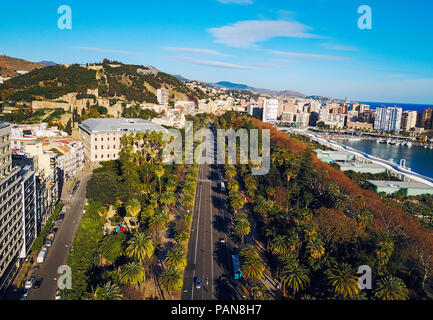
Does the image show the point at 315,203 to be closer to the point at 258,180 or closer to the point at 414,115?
the point at 258,180

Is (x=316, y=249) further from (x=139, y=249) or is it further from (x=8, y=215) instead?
(x=8, y=215)

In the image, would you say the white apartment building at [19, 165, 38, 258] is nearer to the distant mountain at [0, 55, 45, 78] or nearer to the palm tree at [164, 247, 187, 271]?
the palm tree at [164, 247, 187, 271]

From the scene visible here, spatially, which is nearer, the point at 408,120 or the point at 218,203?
the point at 218,203

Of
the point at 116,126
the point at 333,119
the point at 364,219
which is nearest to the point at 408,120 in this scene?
the point at 333,119

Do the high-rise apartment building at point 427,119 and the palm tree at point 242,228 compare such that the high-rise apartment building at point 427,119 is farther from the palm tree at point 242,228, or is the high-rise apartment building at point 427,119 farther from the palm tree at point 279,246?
the palm tree at point 279,246

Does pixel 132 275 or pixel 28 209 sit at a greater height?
pixel 28 209

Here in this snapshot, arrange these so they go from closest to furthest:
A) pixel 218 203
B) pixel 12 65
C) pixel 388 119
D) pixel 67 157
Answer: pixel 218 203 < pixel 67 157 < pixel 12 65 < pixel 388 119

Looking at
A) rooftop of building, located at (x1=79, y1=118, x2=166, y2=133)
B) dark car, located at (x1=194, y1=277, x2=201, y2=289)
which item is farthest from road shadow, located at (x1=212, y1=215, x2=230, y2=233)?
rooftop of building, located at (x1=79, y1=118, x2=166, y2=133)
